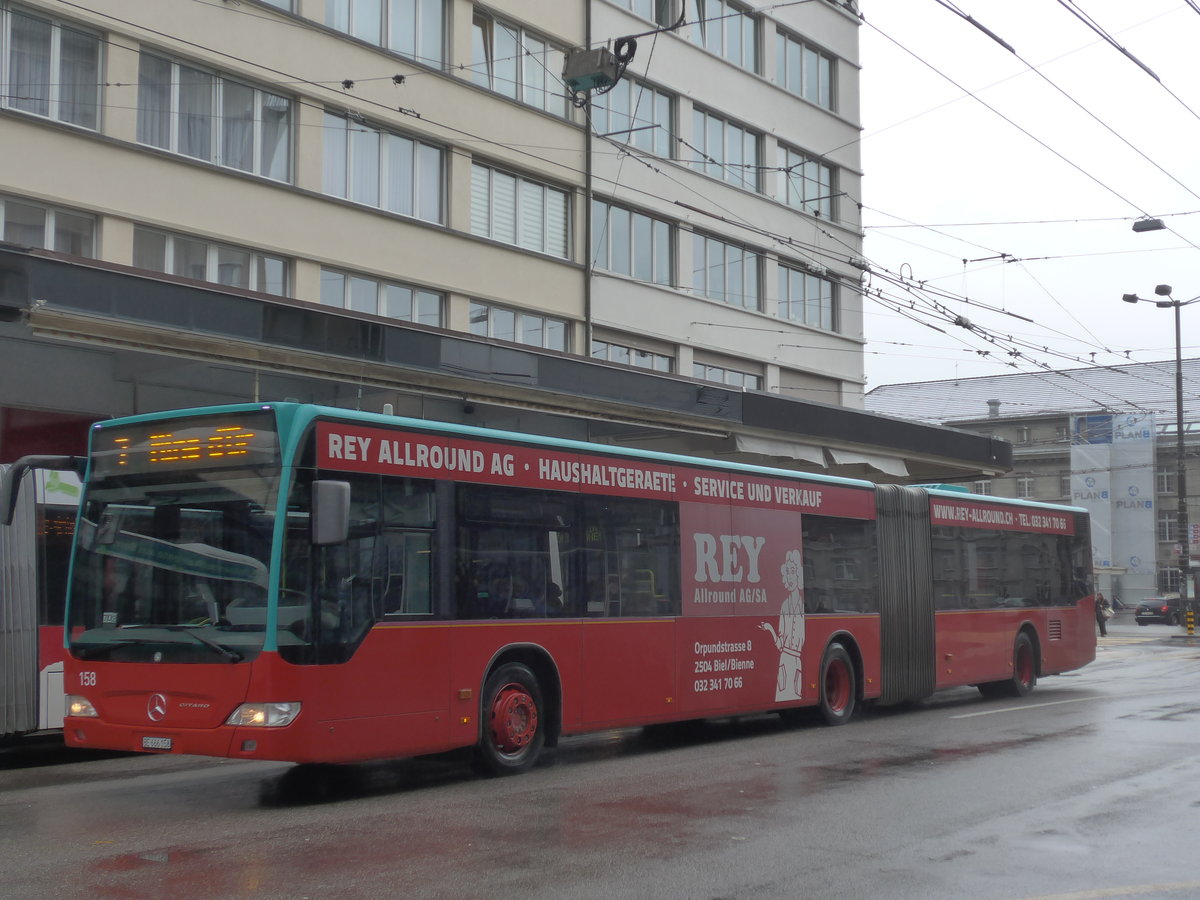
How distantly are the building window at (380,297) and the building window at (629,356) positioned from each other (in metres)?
4.96

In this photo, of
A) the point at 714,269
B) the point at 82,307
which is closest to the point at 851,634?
the point at 82,307

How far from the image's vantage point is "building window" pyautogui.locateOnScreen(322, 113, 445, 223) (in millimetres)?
22641

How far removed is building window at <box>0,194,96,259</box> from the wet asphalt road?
7.32 metres

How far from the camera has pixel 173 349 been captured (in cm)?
1695

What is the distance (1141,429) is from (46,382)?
63.5 metres

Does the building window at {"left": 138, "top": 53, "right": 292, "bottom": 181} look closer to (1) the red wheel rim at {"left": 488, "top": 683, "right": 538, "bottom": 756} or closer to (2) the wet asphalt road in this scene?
(2) the wet asphalt road

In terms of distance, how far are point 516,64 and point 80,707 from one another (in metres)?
19.1

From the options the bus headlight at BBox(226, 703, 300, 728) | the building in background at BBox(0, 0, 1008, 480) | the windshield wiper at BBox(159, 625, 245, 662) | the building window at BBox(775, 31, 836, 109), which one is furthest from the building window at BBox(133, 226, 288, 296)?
A: the building window at BBox(775, 31, 836, 109)

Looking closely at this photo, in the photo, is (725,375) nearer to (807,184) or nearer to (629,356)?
(629,356)

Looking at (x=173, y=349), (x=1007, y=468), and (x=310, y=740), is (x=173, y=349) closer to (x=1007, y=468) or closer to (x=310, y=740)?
(x=310, y=740)

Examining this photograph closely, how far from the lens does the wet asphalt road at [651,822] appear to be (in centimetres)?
712

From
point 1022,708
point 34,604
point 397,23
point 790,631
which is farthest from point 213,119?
point 1022,708

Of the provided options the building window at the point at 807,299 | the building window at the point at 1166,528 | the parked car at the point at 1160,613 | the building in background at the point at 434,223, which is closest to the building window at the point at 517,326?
the building in background at the point at 434,223

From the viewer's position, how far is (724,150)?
109 feet
